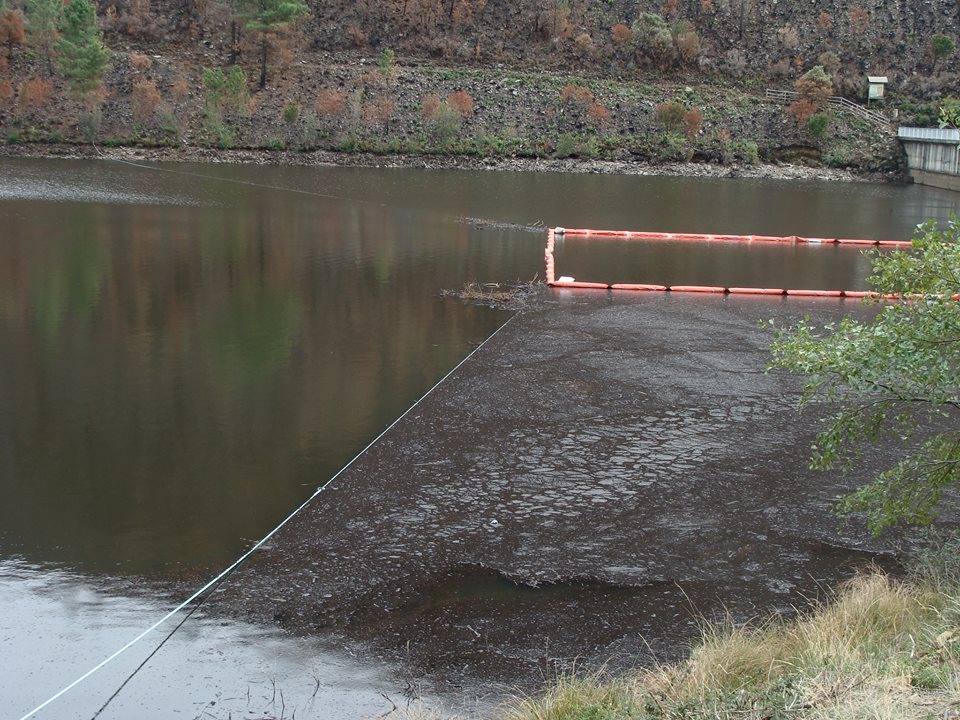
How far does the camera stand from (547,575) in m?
9.53

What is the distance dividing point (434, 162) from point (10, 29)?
28078 mm

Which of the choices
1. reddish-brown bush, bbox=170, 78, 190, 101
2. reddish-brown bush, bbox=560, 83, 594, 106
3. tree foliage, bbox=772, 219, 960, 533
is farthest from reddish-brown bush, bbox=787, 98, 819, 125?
tree foliage, bbox=772, 219, 960, 533

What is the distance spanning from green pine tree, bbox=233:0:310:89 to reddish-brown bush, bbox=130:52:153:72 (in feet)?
21.4

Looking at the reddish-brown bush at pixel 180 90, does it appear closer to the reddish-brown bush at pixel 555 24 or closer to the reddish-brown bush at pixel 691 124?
the reddish-brown bush at pixel 555 24

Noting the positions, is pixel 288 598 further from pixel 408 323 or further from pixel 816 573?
pixel 408 323

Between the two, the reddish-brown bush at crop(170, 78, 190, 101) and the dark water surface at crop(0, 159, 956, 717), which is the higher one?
the reddish-brown bush at crop(170, 78, 190, 101)

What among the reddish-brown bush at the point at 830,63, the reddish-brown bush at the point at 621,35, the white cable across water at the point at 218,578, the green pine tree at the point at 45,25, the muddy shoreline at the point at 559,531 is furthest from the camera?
the reddish-brown bush at the point at 621,35

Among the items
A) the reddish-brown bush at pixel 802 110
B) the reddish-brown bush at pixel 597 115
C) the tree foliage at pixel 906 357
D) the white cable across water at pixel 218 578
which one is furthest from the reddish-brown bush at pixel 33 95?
the tree foliage at pixel 906 357

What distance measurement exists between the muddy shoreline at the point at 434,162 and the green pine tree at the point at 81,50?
532cm

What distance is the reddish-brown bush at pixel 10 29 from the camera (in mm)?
62312

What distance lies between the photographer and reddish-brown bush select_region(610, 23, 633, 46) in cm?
7369

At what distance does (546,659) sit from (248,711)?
2.35 m

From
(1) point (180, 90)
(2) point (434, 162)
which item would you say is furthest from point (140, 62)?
(2) point (434, 162)

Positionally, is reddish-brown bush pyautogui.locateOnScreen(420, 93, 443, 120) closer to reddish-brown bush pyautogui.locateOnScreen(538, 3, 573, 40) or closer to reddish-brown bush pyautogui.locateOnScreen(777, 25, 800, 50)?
reddish-brown bush pyautogui.locateOnScreen(538, 3, 573, 40)
